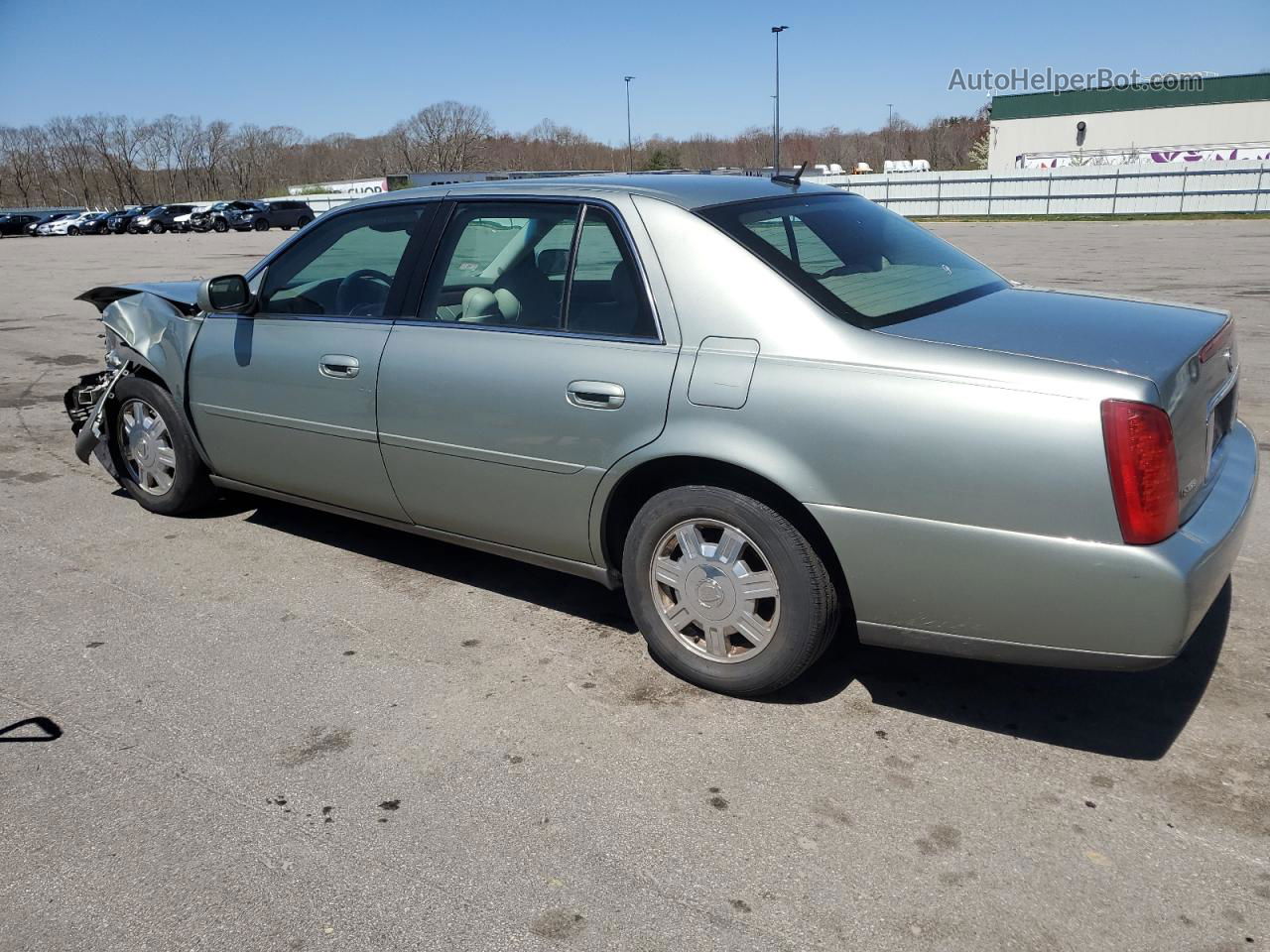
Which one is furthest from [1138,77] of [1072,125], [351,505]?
[351,505]

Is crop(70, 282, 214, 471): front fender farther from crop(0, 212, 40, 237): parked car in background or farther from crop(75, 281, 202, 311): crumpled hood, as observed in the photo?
crop(0, 212, 40, 237): parked car in background

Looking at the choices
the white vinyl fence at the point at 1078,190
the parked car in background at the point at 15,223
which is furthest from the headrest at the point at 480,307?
the parked car in background at the point at 15,223

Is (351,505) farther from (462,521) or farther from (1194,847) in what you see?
(1194,847)

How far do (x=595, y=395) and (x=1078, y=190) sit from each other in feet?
134

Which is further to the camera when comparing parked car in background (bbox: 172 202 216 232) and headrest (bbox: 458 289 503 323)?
parked car in background (bbox: 172 202 216 232)

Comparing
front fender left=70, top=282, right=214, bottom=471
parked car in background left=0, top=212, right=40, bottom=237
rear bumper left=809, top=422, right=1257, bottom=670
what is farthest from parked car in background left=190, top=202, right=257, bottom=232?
rear bumper left=809, top=422, right=1257, bottom=670

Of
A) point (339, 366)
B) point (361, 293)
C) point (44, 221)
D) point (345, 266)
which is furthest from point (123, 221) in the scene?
point (339, 366)

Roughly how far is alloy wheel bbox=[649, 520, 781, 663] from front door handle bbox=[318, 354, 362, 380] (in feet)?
5.11

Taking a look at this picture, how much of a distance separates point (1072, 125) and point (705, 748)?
254ft

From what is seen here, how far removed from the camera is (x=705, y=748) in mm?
3221

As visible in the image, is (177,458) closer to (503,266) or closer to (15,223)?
(503,266)

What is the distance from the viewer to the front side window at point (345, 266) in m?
4.34

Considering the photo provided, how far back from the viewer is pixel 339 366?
4.29 meters

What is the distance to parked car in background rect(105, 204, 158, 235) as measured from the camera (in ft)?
195
